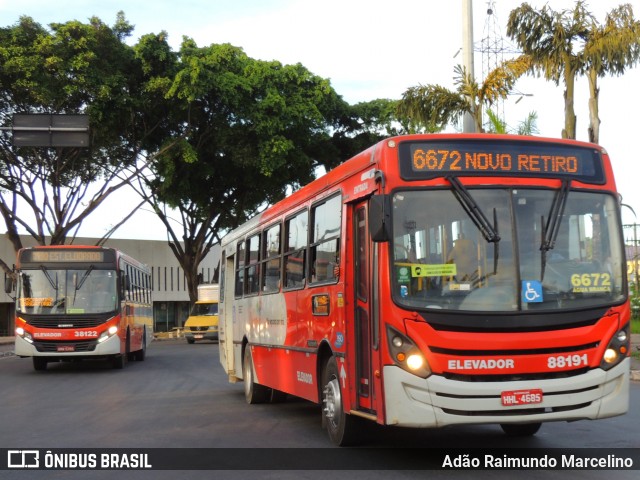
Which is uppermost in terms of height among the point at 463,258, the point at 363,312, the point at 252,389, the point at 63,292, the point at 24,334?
the point at 63,292

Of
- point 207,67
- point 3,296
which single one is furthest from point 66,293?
point 3,296

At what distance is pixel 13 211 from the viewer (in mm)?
34938

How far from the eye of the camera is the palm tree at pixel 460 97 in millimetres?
19391

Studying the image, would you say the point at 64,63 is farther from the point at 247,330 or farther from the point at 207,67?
the point at 247,330

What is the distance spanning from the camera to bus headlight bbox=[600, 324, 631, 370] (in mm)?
8016

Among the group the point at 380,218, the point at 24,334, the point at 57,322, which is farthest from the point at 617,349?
the point at 24,334

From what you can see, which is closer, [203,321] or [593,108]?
[593,108]

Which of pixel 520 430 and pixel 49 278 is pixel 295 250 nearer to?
pixel 520 430

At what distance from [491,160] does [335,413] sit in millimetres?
3006

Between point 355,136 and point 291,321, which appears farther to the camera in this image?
point 355,136

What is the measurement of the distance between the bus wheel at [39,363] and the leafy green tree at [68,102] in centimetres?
1017

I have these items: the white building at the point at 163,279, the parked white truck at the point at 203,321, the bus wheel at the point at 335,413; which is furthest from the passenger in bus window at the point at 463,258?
the white building at the point at 163,279

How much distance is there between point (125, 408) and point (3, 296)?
40.7m

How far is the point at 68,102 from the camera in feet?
105
